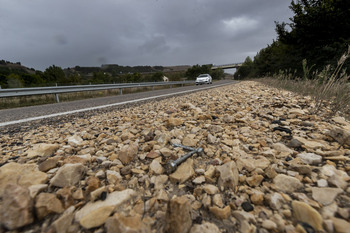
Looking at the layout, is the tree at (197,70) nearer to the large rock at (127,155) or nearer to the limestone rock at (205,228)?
the large rock at (127,155)

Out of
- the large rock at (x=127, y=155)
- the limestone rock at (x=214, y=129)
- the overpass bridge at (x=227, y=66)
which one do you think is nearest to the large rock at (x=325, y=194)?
the limestone rock at (x=214, y=129)

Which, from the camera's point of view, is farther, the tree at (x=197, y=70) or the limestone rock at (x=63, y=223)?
the tree at (x=197, y=70)

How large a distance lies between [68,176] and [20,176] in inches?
12.6

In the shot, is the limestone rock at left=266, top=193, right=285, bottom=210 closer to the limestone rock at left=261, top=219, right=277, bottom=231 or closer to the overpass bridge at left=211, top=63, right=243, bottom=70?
the limestone rock at left=261, top=219, right=277, bottom=231

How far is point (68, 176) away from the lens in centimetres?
100

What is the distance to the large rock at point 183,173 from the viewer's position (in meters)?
1.02

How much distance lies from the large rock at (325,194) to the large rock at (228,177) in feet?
1.29

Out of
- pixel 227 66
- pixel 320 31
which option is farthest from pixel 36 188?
pixel 227 66

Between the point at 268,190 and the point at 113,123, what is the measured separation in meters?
2.12

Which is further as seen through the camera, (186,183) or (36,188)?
(186,183)

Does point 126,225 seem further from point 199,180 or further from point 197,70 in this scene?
point 197,70

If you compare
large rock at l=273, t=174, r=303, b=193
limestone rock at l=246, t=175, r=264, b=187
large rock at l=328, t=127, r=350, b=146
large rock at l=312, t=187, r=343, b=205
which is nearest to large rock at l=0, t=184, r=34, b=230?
limestone rock at l=246, t=175, r=264, b=187

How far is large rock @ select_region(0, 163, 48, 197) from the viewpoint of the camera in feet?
3.10

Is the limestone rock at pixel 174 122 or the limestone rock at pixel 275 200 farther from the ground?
the limestone rock at pixel 174 122
